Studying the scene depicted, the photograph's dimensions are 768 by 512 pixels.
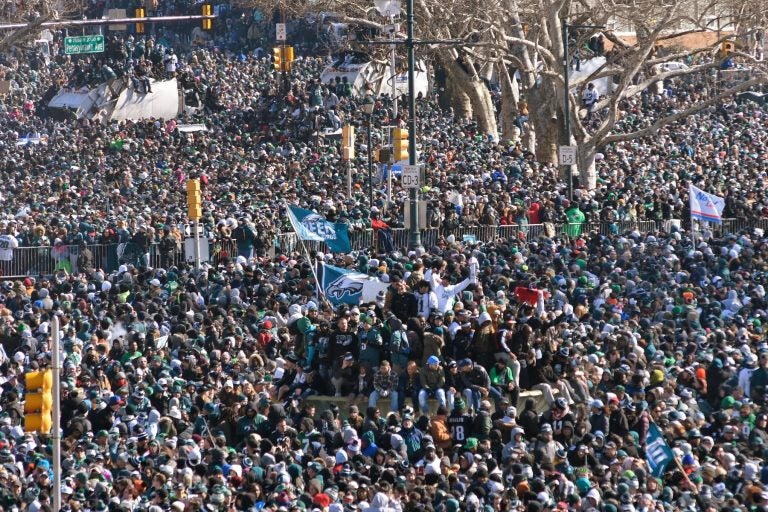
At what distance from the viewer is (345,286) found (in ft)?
92.3

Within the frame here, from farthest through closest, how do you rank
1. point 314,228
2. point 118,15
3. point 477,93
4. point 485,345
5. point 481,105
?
1. point 118,15
2. point 481,105
3. point 477,93
4. point 314,228
5. point 485,345

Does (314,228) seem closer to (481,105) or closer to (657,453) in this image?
(657,453)

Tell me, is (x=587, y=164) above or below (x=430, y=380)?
above

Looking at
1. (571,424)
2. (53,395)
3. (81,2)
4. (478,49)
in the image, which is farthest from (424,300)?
(81,2)

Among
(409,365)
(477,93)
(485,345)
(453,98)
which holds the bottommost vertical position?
(409,365)

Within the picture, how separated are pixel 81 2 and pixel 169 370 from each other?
5016cm

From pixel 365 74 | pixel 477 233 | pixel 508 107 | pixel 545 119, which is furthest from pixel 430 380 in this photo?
pixel 365 74

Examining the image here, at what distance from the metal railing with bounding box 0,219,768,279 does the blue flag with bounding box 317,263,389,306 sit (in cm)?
645

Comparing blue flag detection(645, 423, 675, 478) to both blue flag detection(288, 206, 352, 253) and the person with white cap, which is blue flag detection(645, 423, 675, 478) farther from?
blue flag detection(288, 206, 352, 253)

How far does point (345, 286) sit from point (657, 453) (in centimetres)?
804

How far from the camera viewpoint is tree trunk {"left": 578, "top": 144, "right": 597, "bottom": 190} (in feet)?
151

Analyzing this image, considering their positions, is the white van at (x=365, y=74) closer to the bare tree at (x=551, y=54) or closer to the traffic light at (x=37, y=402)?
the bare tree at (x=551, y=54)

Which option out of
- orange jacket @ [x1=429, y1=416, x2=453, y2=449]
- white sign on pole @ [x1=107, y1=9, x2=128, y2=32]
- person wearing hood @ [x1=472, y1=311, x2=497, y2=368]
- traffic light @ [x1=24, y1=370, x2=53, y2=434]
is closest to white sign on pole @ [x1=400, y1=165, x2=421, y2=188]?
person wearing hood @ [x1=472, y1=311, x2=497, y2=368]

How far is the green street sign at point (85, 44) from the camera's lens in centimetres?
5241
